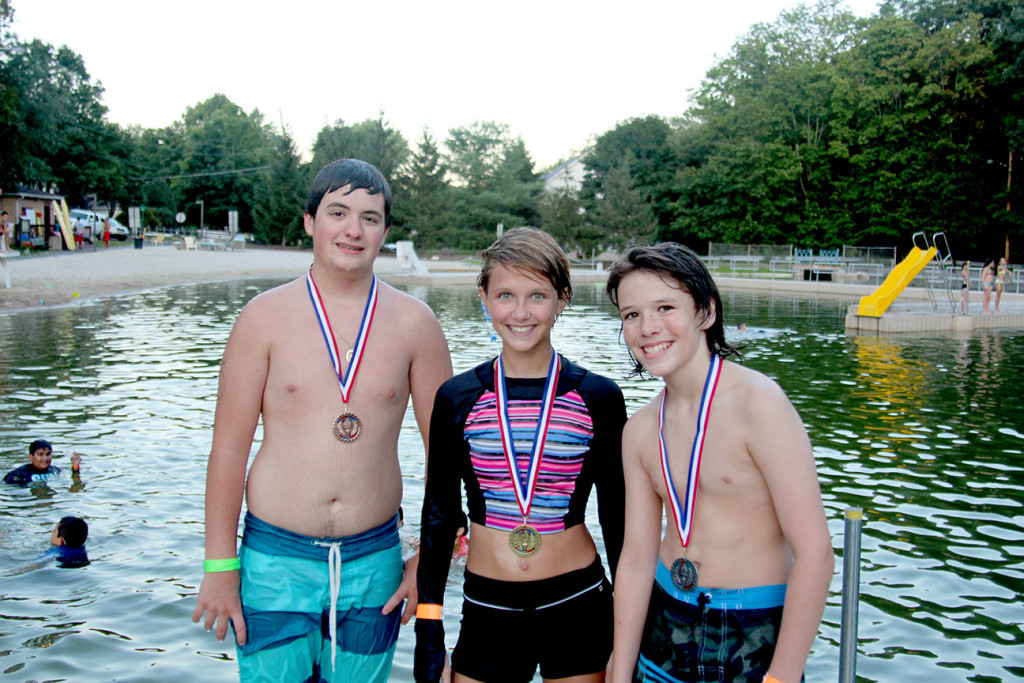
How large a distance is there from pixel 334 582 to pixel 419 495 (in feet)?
19.2

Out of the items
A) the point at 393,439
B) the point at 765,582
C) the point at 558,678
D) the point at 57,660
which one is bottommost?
the point at 57,660

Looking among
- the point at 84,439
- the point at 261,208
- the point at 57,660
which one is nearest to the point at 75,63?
the point at 261,208

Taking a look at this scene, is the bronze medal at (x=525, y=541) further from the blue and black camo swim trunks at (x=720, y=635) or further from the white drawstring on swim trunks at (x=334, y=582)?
the white drawstring on swim trunks at (x=334, y=582)

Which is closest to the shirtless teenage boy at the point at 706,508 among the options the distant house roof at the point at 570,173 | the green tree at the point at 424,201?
the green tree at the point at 424,201

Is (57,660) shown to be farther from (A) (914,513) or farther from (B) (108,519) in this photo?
(A) (914,513)

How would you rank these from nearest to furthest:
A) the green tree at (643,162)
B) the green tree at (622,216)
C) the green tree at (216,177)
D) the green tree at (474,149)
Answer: the green tree at (622,216) < the green tree at (643,162) < the green tree at (474,149) < the green tree at (216,177)

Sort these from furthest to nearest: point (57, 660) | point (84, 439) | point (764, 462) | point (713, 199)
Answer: point (713, 199) → point (84, 439) → point (57, 660) → point (764, 462)

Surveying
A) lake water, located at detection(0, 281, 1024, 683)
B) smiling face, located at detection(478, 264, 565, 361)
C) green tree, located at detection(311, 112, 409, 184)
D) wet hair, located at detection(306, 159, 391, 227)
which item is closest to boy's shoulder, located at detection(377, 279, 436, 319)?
wet hair, located at detection(306, 159, 391, 227)

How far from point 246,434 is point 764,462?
1897 mm

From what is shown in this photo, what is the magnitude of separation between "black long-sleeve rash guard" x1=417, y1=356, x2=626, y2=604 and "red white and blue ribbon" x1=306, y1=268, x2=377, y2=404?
36 cm

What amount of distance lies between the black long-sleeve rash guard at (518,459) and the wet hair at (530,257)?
1.13 feet

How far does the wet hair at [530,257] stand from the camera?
307cm

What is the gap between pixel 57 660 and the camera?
5.27 m

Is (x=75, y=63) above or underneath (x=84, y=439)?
above
